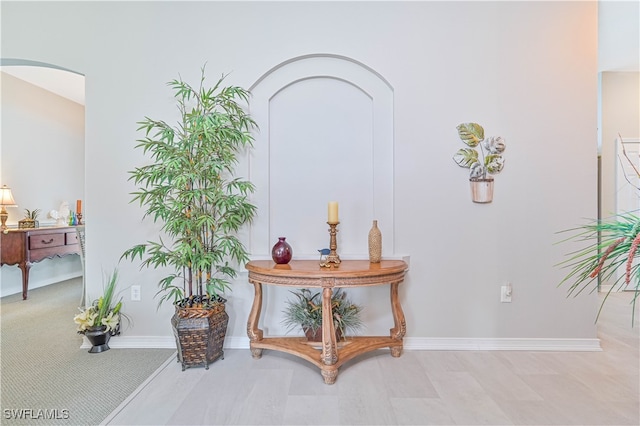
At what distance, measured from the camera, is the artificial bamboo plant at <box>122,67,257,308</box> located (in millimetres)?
2201

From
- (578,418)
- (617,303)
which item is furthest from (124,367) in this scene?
(617,303)

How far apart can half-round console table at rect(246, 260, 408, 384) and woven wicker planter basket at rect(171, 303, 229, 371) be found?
0.96ft

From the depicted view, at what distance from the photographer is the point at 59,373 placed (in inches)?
87.1

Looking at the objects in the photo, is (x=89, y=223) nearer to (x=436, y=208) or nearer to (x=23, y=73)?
(x=436, y=208)

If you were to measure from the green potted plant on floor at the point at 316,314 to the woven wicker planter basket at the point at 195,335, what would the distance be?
60cm

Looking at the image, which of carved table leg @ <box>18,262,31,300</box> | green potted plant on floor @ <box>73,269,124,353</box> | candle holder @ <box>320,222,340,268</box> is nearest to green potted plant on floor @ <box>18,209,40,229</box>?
carved table leg @ <box>18,262,31,300</box>

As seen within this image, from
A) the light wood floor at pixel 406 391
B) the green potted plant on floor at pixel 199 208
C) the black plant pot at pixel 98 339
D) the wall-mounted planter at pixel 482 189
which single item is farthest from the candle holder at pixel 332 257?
the black plant pot at pixel 98 339

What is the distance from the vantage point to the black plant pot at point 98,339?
2486 millimetres

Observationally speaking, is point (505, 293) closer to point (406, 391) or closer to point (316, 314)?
point (406, 391)

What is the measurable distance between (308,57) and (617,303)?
437 centimetres

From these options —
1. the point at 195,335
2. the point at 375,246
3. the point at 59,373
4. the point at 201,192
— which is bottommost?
the point at 59,373

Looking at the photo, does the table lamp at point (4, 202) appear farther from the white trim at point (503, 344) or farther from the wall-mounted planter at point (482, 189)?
the wall-mounted planter at point (482, 189)

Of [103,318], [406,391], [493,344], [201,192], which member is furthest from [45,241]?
[493,344]

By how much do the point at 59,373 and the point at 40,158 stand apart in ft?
12.4
